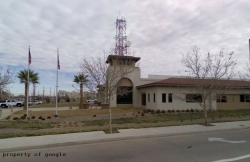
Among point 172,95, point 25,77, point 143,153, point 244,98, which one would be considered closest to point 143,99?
point 172,95

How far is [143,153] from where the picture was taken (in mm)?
6188

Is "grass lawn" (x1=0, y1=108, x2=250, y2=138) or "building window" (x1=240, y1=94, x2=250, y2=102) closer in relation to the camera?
"grass lawn" (x1=0, y1=108, x2=250, y2=138)

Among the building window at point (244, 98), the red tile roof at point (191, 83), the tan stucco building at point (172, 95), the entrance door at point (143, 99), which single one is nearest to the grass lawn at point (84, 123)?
the red tile roof at point (191, 83)

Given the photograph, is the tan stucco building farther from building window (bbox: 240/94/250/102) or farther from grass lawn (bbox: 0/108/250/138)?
grass lawn (bbox: 0/108/250/138)

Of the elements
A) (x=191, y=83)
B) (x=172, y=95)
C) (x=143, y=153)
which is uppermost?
(x=191, y=83)

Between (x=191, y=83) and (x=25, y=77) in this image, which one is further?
(x=25, y=77)

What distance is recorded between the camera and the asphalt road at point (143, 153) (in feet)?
18.4

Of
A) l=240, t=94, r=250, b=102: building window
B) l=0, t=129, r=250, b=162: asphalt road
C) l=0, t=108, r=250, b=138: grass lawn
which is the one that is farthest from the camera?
l=240, t=94, r=250, b=102: building window

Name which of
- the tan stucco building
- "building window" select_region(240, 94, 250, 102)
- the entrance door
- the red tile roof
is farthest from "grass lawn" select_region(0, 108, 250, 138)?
"building window" select_region(240, 94, 250, 102)

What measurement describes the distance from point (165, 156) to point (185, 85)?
55.3ft

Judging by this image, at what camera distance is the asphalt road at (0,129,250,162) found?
5621 millimetres

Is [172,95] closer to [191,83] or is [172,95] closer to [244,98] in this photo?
[191,83]

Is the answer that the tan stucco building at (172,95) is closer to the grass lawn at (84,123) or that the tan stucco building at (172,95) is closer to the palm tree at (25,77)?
the grass lawn at (84,123)

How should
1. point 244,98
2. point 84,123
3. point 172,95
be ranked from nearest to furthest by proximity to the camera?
point 84,123
point 172,95
point 244,98
